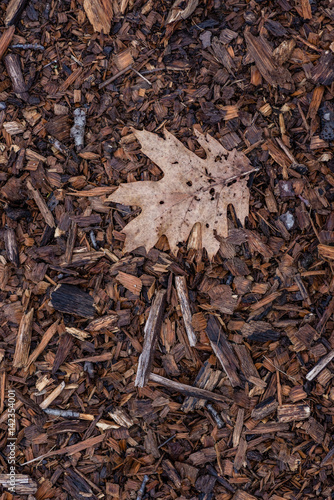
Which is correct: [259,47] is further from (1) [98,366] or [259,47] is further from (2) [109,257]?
(1) [98,366]

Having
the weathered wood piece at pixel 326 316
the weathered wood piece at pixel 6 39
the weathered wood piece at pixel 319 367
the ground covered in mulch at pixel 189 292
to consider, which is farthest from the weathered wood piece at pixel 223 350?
the weathered wood piece at pixel 6 39

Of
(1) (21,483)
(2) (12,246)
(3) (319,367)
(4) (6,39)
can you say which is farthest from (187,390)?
(4) (6,39)

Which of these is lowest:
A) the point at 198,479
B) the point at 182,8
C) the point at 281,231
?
the point at 198,479

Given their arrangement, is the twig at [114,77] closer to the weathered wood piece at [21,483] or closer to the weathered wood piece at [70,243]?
the weathered wood piece at [70,243]

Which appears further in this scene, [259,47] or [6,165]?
[6,165]

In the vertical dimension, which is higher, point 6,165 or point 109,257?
point 6,165

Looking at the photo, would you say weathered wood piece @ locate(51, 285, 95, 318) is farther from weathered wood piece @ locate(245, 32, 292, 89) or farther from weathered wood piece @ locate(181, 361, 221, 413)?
weathered wood piece @ locate(245, 32, 292, 89)

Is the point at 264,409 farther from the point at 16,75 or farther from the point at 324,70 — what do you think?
the point at 16,75

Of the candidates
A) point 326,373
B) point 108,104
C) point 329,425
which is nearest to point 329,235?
point 326,373
